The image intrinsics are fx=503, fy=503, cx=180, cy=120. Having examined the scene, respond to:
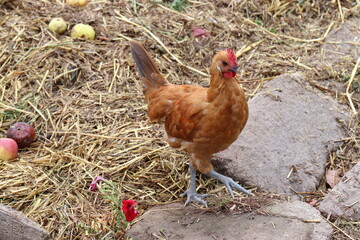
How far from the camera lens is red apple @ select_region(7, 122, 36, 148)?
4258 mm

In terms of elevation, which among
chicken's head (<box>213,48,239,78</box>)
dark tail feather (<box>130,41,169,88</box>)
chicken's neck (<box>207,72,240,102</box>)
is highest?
chicken's head (<box>213,48,239,78</box>)

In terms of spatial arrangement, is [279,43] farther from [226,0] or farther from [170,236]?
[170,236]

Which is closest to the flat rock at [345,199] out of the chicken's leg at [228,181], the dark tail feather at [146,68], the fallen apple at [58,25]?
the chicken's leg at [228,181]

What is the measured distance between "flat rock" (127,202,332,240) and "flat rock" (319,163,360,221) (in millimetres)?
179

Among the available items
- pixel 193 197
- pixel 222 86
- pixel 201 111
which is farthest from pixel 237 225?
pixel 222 86

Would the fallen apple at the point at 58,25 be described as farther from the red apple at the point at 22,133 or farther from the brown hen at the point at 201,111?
the brown hen at the point at 201,111

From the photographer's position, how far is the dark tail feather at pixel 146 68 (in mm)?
4004

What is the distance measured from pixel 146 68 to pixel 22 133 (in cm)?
122

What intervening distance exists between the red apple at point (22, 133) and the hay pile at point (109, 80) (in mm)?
116

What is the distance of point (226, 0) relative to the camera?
6.27 m

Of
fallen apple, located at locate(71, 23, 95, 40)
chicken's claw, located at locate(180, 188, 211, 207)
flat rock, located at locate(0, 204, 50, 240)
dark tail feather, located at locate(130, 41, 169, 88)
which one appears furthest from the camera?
fallen apple, located at locate(71, 23, 95, 40)

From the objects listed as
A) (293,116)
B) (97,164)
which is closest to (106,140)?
(97,164)

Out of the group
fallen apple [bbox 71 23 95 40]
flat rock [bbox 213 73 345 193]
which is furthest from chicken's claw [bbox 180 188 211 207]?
fallen apple [bbox 71 23 95 40]

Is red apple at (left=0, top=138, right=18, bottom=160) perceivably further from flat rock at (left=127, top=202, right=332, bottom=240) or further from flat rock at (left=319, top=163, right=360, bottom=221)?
flat rock at (left=319, top=163, right=360, bottom=221)
